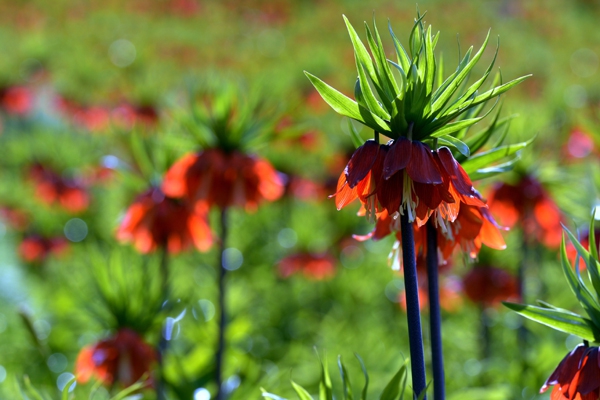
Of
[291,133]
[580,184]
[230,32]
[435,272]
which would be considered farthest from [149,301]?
[230,32]

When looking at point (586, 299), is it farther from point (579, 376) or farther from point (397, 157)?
point (397, 157)

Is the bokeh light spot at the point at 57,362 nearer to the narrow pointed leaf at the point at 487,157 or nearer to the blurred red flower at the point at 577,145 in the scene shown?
Answer: the narrow pointed leaf at the point at 487,157

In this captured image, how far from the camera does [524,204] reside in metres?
1.77

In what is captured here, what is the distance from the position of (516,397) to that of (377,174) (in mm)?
1059

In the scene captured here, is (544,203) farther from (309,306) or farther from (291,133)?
(309,306)

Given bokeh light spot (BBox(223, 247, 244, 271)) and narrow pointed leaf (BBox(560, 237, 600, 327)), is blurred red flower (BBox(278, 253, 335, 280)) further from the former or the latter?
narrow pointed leaf (BBox(560, 237, 600, 327))

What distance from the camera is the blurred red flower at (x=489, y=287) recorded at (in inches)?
79.5

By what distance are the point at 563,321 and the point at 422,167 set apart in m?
0.24

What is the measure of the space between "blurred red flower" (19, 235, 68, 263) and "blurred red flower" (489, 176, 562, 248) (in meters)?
2.87

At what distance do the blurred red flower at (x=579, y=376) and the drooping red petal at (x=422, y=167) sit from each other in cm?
25

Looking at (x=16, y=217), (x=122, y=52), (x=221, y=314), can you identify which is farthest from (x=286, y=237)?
(x=122, y=52)

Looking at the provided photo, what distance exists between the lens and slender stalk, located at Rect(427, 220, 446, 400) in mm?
742

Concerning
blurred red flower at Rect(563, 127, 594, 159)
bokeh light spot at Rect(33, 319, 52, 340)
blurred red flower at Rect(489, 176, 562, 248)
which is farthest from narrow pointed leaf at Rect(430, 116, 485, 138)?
blurred red flower at Rect(563, 127, 594, 159)

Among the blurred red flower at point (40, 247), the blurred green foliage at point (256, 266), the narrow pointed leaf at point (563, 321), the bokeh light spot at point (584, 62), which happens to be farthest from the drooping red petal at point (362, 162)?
the bokeh light spot at point (584, 62)
